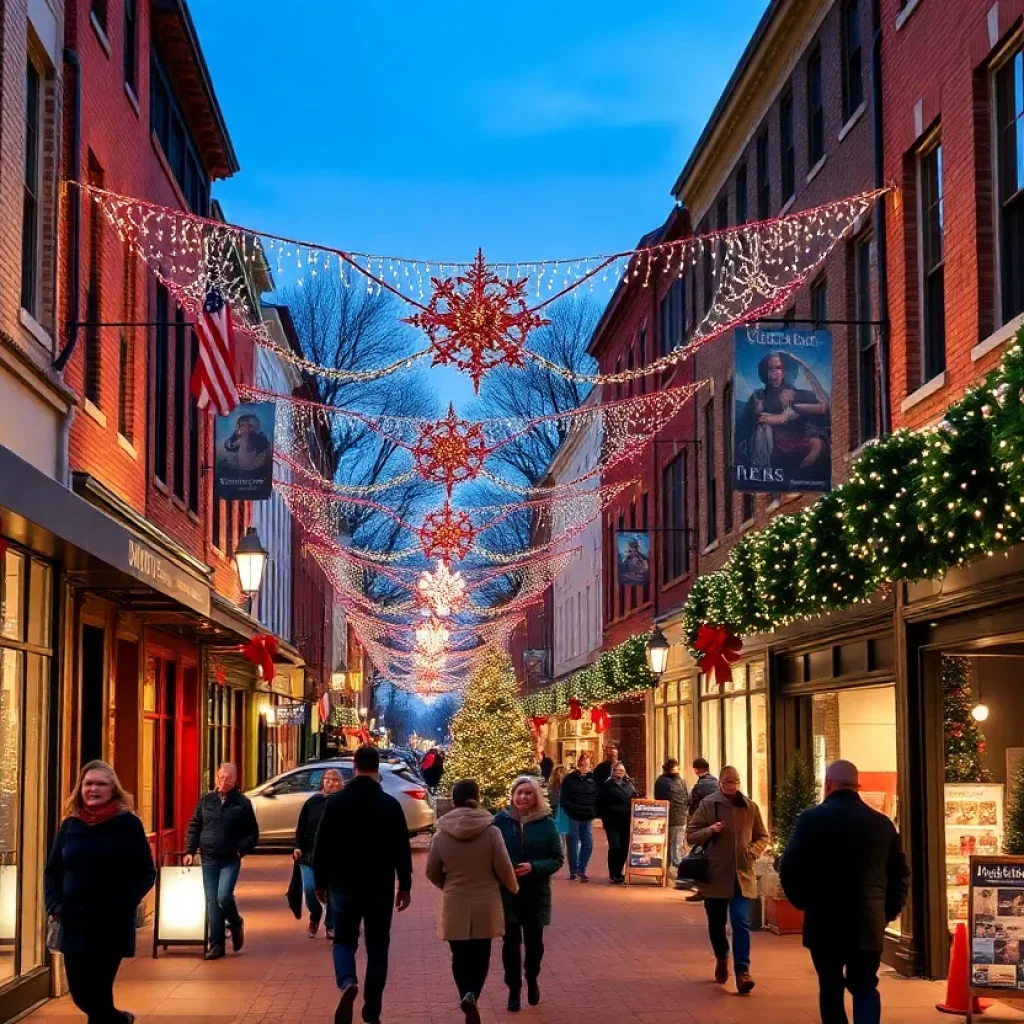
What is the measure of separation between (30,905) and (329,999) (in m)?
2.50

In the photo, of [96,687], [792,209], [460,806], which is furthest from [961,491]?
[792,209]

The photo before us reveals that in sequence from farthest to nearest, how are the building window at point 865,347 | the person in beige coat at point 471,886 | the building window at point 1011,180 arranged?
1. the building window at point 865,347
2. the building window at point 1011,180
3. the person in beige coat at point 471,886

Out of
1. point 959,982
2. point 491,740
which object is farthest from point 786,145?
point 491,740

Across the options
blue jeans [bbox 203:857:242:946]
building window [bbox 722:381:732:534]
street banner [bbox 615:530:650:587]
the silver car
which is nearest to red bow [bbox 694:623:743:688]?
building window [bbox 722:381:732:534]

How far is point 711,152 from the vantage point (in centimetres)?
2778

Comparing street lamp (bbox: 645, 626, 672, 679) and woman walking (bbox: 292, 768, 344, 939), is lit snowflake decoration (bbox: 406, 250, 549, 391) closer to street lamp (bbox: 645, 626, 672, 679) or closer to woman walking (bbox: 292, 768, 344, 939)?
woman walking (bbox: 292, 768, 344, 939)

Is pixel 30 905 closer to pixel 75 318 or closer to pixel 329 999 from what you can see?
pixel 329 999

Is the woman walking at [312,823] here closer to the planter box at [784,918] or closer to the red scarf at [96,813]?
the planter box at [784,918]

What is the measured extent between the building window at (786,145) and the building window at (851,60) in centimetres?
290

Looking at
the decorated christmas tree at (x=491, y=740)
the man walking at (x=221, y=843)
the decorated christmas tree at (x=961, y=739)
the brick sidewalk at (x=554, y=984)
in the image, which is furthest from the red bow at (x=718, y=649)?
the decorated christmas tree at (x=491, y=740)

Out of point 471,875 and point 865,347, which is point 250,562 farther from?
point 471,875

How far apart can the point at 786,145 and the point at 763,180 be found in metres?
1.60

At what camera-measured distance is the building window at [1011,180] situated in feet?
43.8

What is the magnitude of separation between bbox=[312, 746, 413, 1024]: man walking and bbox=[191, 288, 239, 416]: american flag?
6457mm
